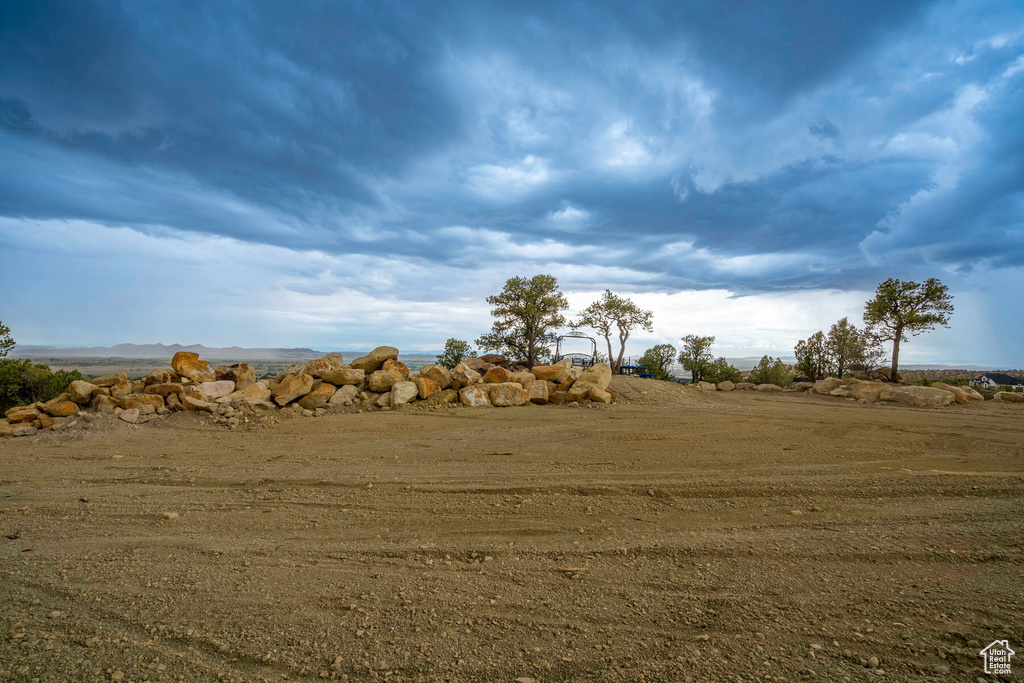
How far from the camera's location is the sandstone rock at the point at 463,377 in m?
13.6

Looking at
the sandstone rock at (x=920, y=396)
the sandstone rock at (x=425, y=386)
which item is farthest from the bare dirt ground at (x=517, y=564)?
the sandstone rock at (x=920, y=396)

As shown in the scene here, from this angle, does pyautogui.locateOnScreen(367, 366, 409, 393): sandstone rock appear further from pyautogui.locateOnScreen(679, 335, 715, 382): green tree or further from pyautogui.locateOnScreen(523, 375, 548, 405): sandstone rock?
pyautogui.locateOnScreen(679, 335, 715, 382): green tree

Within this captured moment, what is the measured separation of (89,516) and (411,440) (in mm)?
4603

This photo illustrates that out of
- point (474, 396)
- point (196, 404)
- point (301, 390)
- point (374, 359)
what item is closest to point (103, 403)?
point (196, 404)

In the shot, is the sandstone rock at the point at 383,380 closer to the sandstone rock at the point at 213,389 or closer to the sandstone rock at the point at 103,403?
the sandstone rock at the point at 213,389

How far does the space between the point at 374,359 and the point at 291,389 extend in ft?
8.61

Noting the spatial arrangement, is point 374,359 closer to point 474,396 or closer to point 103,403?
point 474,396

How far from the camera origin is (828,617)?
297cm

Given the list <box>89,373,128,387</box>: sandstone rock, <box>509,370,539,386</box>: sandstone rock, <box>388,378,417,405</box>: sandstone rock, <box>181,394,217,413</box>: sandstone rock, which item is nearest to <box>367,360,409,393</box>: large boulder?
<box>388,378,417,405</box>: sandstone rock

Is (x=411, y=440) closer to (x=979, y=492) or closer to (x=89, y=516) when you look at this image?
(x=89, y=516)

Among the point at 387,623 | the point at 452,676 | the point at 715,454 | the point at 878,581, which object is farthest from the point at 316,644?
the point at 715,454

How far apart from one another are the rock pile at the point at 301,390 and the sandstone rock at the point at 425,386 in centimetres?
3

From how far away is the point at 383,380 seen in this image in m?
12.9

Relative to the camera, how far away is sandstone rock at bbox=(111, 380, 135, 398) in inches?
457
